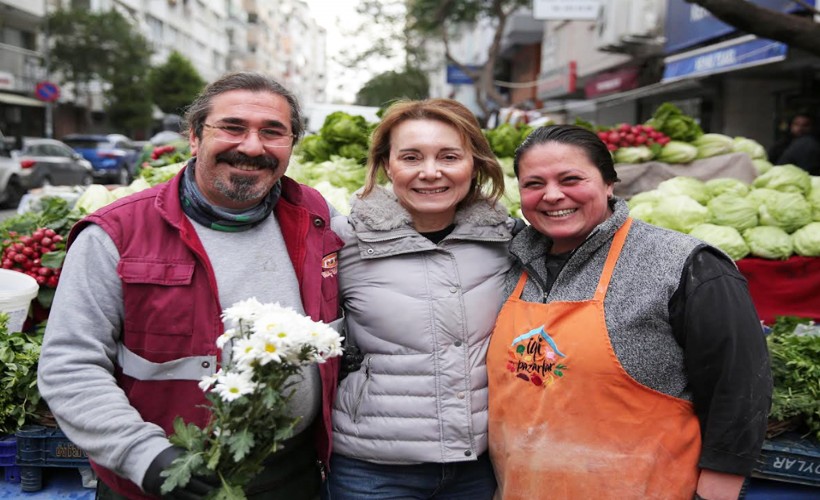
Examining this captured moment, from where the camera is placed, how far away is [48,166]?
17.6 meters

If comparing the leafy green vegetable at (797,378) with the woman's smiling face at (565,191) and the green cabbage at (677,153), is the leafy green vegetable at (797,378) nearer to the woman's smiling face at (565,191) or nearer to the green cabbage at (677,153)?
the woman's smiling face at (565,191)

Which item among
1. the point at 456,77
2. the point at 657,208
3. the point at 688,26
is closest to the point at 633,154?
the point at 657,208

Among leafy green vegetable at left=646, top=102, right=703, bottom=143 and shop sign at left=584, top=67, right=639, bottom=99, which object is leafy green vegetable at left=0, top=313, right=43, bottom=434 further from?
shop sign at left=584, top=67, right=639, bottom=99

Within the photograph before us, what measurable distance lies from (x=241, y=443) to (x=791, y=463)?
8.27 ft

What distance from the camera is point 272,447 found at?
5.71 feet

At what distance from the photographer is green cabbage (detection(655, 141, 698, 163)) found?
6.44 metres

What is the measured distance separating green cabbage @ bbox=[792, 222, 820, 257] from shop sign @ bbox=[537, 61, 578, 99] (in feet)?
47.9

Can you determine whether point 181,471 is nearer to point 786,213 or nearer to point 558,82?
point 786,213

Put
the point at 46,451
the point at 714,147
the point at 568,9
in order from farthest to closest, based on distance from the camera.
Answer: the point at 568,9, the point at 714,147, the point at 46,451

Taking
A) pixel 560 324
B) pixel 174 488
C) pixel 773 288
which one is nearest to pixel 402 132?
pixel 560 324

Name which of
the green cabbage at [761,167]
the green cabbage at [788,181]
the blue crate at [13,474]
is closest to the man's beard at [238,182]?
the blue crate at [13,474]

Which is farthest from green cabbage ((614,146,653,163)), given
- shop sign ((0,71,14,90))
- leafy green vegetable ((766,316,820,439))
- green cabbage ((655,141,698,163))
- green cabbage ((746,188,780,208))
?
shop sign ((0,71,14,90))

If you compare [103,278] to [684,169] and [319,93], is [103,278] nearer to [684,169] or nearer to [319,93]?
[684,169]

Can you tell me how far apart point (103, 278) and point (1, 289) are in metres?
2.00
